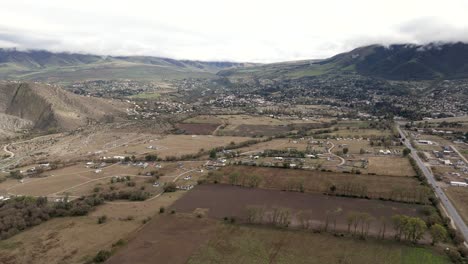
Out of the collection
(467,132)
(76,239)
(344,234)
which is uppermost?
(467,132)

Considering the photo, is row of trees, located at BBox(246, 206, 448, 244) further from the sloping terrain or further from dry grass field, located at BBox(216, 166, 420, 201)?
the sloping terrain

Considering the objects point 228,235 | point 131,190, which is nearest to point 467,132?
point 228,235

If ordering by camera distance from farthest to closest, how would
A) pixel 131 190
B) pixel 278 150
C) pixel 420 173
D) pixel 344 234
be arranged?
pixel 278 150, pixel 420 173, pixel 131 190, pixel 344 234

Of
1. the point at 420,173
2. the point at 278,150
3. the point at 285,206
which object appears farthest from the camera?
the point at 278,150

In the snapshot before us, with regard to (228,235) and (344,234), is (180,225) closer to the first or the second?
(228,235)

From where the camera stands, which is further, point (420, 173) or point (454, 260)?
point (420, 173)

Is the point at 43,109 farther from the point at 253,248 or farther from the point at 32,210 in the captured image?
the point at 253,248

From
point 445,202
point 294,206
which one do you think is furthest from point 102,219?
point 445,202
